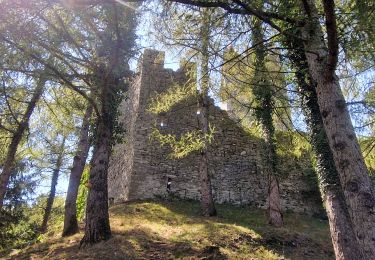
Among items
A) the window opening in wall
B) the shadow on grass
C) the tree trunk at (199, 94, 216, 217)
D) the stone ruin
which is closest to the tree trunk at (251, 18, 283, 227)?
the shadow on grass

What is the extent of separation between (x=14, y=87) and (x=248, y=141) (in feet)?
27.6

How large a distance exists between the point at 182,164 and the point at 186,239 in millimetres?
4991

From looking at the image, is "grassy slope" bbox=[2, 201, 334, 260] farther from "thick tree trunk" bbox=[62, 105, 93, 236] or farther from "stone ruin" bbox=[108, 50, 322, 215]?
"stone ruin" bbox=[108, 50, 322, 215]

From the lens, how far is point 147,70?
13883 millimetres

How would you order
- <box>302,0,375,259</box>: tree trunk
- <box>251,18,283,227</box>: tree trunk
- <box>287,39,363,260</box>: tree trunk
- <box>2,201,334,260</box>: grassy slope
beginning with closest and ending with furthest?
<box>302,0,375,259</box>: tree trunk < <box>287,39,363,260</box>: tree trunk < <box>2,201,334,260</box>: grassy slope < <box>251,18,283,227</box>: tree trunk

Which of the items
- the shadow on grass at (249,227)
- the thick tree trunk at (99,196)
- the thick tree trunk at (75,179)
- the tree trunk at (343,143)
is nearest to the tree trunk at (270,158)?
the shadow on grass at (249,227)

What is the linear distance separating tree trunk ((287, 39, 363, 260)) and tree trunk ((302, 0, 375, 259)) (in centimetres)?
65

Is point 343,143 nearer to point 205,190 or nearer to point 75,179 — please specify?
point 205,190

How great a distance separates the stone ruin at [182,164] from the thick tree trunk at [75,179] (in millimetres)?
2528

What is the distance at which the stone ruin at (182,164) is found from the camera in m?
12.3

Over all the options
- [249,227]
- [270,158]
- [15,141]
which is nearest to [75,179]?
[15,141]

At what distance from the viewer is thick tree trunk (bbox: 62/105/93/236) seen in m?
8.85

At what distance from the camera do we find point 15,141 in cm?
891

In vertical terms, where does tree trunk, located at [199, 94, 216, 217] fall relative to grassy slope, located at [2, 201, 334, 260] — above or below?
above
